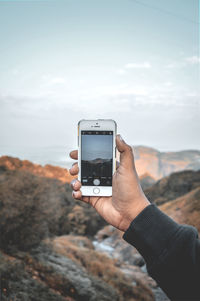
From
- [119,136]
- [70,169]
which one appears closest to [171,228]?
[119,136]

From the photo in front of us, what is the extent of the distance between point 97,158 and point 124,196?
0.68m

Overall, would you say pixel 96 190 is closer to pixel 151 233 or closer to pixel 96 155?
pixel 96 155

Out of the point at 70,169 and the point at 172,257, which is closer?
the point at 172,257

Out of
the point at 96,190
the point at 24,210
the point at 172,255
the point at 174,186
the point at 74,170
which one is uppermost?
the point at 74,170

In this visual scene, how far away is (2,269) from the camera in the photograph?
5402 mm

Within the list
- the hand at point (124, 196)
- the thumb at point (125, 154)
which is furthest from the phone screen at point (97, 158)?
the thumb at point (125, 154)

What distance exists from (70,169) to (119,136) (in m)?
0.71

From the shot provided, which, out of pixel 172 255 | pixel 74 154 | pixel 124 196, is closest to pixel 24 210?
pixel 74 154

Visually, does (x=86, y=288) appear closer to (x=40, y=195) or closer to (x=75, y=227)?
(x=40, y=195)

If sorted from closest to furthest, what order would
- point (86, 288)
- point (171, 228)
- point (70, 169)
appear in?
point (171, 228) < point (70, 169) < point (86, 288)

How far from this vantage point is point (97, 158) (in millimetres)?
2842

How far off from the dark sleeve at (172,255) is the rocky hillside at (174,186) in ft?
125

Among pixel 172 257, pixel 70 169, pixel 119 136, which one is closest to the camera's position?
pixel 172 257

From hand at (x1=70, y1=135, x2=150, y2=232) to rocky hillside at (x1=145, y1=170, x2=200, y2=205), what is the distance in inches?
1465
